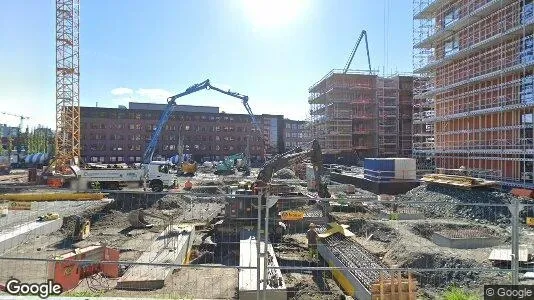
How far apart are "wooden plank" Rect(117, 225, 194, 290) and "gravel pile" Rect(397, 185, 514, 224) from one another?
1141cm

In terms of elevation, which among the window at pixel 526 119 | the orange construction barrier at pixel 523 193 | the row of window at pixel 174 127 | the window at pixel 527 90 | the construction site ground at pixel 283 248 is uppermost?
the row of window at pixel 174 127

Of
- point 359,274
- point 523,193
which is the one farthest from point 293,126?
point 359,274

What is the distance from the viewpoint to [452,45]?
37750 mm

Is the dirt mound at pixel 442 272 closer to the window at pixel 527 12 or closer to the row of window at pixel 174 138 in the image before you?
the window at pixel 527 12

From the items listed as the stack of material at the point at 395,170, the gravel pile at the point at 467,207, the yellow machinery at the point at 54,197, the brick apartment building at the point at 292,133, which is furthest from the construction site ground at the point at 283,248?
the brick apartment building at the point at 292,133

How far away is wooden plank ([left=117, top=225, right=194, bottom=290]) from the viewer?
11469 mm

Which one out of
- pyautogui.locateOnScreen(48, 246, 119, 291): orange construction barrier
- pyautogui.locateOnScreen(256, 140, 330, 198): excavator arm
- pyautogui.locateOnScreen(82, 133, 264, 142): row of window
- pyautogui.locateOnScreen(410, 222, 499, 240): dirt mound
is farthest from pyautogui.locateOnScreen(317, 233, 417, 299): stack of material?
pyautogui.locateOnScreen(82, 133, 264, 142): row of window

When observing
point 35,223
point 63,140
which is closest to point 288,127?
point 63,140

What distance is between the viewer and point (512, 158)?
28.5 meters

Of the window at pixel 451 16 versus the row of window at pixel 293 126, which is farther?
the row of window at pixel 293 126

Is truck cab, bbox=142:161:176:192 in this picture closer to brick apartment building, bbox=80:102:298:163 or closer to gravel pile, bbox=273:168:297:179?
gravel pile, bbox=273:168:297:179

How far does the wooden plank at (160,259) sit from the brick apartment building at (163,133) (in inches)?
2734

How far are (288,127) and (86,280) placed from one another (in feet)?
355

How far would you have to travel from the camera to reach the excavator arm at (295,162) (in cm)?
2273
